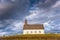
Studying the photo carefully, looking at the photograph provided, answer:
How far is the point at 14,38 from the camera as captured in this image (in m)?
9.98

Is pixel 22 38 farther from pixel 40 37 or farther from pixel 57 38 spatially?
pixel 57 38

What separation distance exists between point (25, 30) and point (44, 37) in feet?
67.5

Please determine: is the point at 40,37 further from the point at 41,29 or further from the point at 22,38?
the point at 41,29

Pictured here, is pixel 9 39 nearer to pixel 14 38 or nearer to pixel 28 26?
pixel 14 38

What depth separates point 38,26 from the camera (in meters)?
30.5

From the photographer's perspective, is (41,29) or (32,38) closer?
(32,38)

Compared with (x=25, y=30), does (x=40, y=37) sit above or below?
below

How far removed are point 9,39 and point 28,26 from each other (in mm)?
20825

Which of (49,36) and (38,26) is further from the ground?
(38,26)

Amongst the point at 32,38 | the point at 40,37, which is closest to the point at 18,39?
the point at 32,38

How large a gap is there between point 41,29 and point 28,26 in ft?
10.4

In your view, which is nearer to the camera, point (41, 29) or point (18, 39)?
point (18, 39)

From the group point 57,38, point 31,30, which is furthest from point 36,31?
point 57,38

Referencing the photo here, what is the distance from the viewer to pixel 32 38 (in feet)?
32.5
